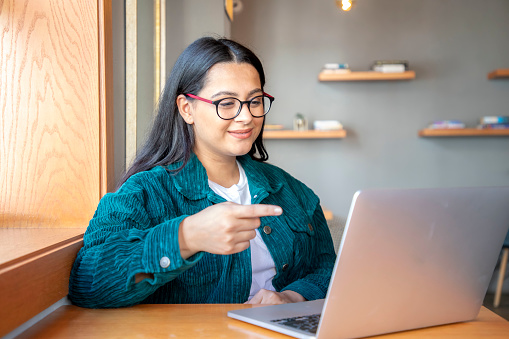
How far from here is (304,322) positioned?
917mm

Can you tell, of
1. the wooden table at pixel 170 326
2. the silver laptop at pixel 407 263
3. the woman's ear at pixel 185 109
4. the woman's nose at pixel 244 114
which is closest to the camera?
the silver laptop at pixel 407 263

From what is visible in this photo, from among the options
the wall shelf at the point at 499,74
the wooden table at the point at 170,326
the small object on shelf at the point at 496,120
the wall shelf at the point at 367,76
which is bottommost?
the wooden table at the point at 170,326

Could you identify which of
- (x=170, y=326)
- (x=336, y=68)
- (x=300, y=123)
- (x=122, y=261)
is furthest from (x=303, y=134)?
(x=170, y=326)

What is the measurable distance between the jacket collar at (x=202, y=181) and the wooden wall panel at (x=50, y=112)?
22 cm

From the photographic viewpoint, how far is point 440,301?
36.2 inches

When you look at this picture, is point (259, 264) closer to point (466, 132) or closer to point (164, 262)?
point (164, 262)

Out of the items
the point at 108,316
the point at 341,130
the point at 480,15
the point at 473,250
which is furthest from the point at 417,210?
the point at 480,15

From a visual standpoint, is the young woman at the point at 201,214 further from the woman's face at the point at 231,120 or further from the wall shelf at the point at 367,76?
the wall shelf at the point at 367,76

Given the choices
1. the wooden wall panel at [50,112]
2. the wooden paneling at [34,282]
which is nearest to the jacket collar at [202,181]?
the wooden wall panel at [50,112]

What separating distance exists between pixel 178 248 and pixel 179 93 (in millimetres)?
647

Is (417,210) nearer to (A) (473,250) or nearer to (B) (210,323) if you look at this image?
(A) (473,250)

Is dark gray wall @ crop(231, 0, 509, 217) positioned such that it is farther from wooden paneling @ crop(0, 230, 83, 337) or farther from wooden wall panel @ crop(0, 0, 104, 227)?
wooden paneling @ crop(0, 230, 83, 337)

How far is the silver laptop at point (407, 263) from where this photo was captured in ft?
2.54

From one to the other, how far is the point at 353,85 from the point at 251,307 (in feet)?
11.5
